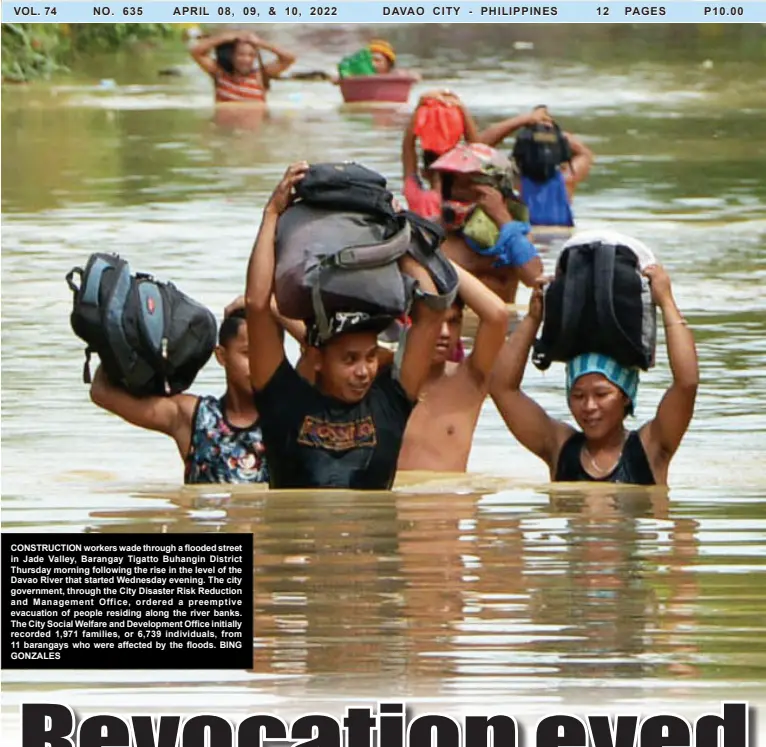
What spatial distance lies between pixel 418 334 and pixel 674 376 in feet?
2.07

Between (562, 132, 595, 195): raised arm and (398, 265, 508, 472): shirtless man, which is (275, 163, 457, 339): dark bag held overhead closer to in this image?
(398, 265, 508, 472): shirtless man

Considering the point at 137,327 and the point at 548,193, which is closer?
the point at 137,327

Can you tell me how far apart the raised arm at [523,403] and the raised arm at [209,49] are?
745 cm

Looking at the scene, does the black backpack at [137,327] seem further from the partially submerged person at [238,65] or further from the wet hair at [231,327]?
the partially submerged person at [238,65]

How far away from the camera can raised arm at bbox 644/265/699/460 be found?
6.08m

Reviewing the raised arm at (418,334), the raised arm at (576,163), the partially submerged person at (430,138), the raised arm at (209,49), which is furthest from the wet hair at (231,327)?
the raised arm at (209,49)

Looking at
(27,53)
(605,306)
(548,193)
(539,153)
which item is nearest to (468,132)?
(539,153)

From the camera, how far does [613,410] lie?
6207 mm

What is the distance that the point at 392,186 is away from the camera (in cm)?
1207

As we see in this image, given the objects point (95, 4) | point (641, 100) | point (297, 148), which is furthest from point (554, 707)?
point (641, 100)

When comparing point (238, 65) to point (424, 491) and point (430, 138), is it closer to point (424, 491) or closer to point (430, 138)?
point (430, 138)

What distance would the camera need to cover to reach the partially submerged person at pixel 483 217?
27.6 feet

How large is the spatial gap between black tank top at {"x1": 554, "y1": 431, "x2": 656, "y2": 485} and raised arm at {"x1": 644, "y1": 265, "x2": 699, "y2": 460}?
5cm

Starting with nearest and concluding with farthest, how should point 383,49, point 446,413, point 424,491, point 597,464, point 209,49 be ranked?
1. point 597,464
2. point 424,491
3. point 446,413
4. point 209,49
5. point 383,49
